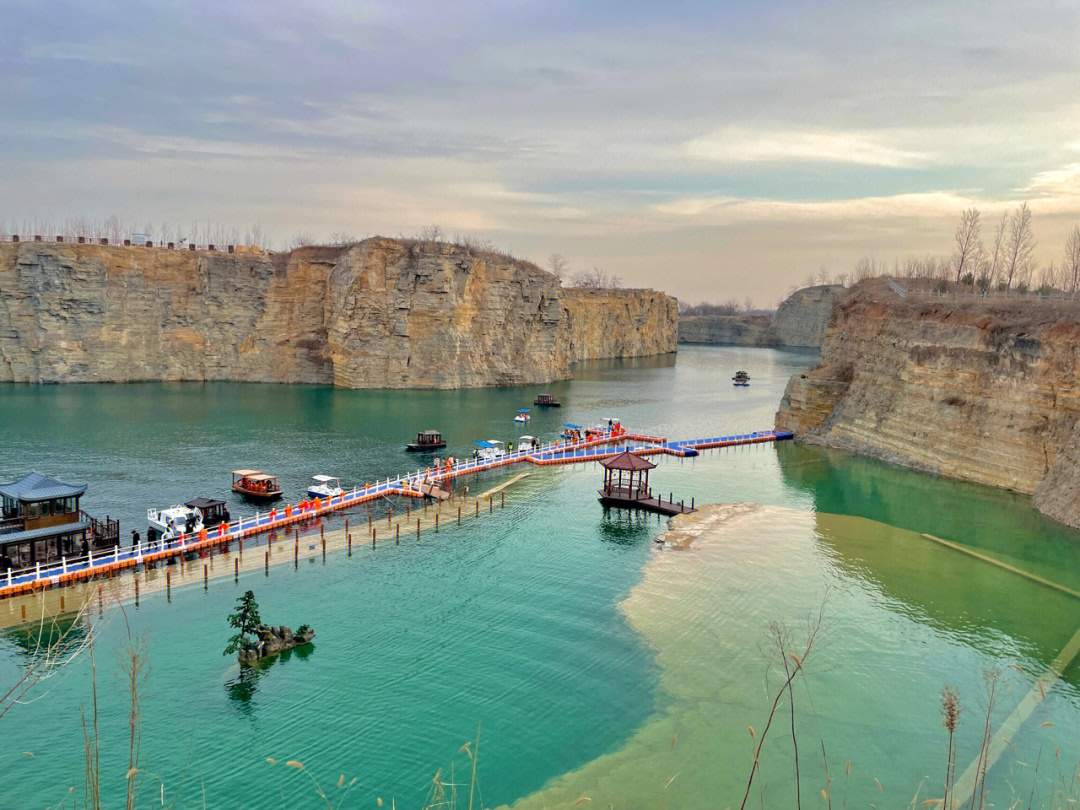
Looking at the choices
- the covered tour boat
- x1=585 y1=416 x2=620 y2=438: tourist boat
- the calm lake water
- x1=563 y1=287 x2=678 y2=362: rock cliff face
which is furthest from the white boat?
x1=563 y1=287 x2=678 y2=362: rock cliff face

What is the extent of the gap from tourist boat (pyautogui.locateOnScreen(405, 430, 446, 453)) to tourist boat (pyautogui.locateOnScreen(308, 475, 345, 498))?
42.2 feet

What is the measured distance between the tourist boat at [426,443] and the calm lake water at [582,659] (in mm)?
8784

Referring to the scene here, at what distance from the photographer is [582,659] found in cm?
2416

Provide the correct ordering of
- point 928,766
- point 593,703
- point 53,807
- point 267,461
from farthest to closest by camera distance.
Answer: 1. point 267,461
2. point 593,703
3. point 928,766
4. point 53,807

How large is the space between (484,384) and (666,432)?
3975cm

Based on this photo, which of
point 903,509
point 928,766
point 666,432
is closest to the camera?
point 928,766

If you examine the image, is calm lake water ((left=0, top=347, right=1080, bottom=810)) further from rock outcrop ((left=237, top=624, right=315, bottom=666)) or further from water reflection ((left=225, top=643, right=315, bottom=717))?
rock outcrop ((left=237, top=624, right=315, bottom=666))

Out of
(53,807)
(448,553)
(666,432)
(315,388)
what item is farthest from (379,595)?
(315,388)

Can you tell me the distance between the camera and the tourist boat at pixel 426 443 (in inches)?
2291

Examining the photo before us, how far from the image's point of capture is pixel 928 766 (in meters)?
19.0

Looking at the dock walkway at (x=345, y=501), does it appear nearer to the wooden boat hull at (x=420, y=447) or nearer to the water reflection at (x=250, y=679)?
the wooden boat hull at (x=420, y=447)

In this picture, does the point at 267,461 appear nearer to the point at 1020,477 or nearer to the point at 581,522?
the point at 581,522

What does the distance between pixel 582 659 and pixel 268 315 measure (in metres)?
93.0

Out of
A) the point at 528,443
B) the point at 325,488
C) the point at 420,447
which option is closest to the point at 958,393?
the point at 528,443
